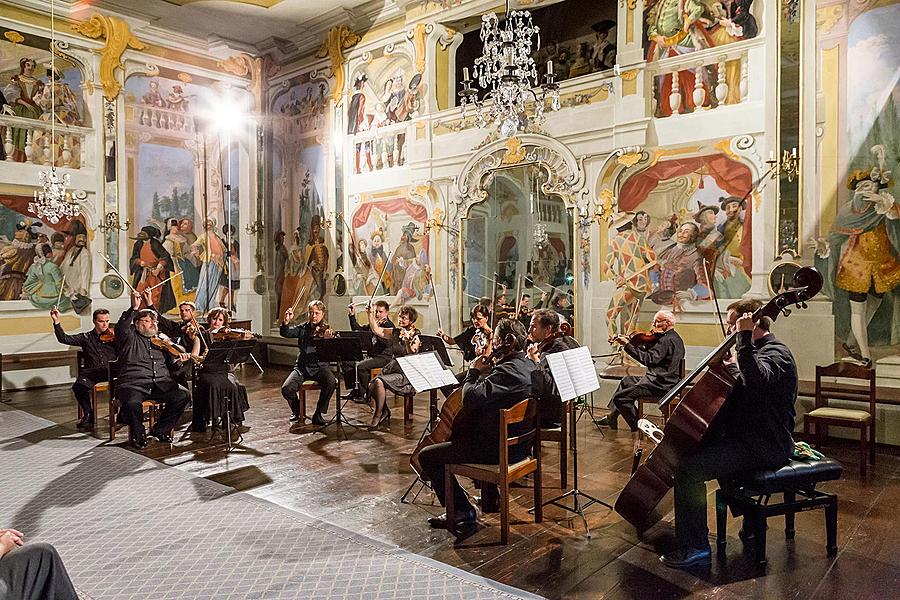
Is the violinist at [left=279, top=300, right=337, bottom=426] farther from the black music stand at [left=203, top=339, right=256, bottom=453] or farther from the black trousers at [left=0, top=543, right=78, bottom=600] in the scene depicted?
the black trousers at [left=0, top=543, right=78, bottom=600]

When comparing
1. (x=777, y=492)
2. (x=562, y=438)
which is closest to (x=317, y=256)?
(x=562, y=438)

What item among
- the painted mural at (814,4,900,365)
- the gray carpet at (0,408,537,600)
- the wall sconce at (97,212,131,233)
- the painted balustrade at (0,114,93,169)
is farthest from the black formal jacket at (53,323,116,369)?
the painted mural at (814,4,900,365)

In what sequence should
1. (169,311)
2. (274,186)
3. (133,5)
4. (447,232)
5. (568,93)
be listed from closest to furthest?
1. (568,93)
2. (447,232)
3. (133,5)
4. (169,311)
5. (274,186)

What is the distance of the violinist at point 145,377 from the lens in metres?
7.05

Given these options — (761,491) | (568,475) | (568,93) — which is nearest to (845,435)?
(568,475)

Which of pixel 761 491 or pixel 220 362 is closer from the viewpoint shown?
pixel 761 491

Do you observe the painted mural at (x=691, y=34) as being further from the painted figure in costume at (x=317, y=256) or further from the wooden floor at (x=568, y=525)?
the painted figure in costume at (x=317, y=256)

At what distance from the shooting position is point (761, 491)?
154 inches

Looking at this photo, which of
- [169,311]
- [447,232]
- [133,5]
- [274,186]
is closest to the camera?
[447,232]

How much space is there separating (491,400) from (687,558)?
1497mm

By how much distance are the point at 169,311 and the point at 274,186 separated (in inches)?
129

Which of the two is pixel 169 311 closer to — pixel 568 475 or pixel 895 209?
pixel 568 475

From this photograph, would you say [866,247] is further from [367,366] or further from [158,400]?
[158,400]

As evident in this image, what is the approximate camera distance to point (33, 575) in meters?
2.57
